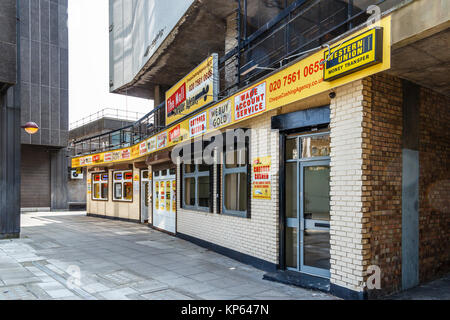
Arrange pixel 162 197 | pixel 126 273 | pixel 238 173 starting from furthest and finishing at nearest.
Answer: pixel 162 197, pixel 238 173, pixel 126 273

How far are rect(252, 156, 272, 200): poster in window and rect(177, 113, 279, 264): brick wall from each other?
11 cm

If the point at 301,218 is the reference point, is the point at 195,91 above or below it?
above

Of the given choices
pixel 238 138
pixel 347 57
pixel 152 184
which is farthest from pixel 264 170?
pixel 152 184

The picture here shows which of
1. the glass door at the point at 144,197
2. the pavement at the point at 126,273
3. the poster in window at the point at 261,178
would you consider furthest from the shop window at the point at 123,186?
the poster in window at the point at 261,178

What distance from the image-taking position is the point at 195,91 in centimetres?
1035

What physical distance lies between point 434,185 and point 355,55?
3212mm

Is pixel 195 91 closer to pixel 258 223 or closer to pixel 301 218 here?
pixel 258 223

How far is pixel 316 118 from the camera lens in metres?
6.30

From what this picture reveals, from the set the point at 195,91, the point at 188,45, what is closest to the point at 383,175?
the point at 195,91

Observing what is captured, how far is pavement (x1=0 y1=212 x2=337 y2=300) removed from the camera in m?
5.80

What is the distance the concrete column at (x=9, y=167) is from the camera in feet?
38.8

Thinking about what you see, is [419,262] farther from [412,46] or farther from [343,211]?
[412,46]

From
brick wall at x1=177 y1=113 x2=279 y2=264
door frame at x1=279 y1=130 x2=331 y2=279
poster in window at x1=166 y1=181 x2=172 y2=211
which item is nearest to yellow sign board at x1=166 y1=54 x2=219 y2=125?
brick wall at x1=177 y1=113 x2=279 y2=264

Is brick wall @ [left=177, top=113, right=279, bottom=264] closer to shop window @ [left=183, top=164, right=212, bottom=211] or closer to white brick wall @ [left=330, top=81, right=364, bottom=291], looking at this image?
shop window @ [left=183, top=164, right=212, bottom=211]
